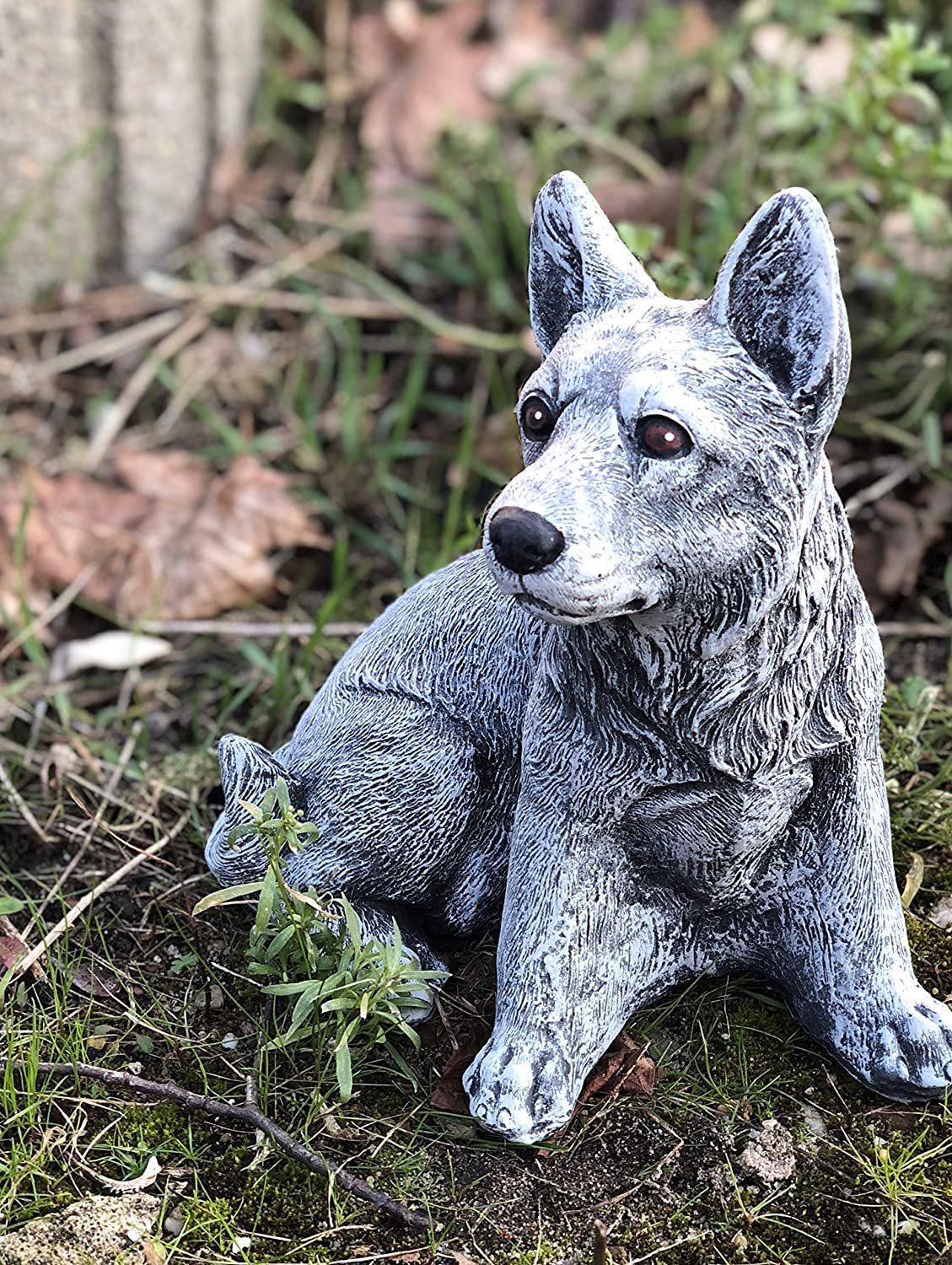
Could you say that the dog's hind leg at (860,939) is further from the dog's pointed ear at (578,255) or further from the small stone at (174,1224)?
the small stone at (174,1224)

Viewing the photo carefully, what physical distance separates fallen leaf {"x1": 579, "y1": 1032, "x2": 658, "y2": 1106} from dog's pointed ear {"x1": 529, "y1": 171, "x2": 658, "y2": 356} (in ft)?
3.88

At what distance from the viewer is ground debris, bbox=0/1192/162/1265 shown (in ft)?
7.64

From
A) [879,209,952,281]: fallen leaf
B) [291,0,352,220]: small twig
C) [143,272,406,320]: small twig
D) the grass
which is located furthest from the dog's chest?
[291,0,352,220]: small twig

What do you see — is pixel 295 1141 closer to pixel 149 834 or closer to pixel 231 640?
pixel 149 834

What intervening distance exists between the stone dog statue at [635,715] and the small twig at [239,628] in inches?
33.5

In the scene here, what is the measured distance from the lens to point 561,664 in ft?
7.78

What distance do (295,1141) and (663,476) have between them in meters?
1.19

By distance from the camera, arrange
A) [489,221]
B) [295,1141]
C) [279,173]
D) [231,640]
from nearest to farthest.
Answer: [295,1141] < [231,640] < [489,221] < [279,173]

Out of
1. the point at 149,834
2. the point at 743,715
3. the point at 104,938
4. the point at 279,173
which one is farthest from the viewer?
the point at 279,173

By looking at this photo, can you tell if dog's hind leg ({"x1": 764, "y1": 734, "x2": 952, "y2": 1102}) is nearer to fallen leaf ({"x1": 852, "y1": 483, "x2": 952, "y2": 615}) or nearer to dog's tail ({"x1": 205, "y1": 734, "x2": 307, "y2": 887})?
dog's tail ({"x1": 205, "y1": 734, "x2": 307, "y2": 887})

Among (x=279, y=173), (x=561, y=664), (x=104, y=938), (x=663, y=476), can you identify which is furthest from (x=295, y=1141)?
(x=279, y=173)

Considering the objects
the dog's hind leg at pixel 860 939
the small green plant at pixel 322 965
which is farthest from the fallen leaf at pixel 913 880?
the small green plant at pixel 322 965

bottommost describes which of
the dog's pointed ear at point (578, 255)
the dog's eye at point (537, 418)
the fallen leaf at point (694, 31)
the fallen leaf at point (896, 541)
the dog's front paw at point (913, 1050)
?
the dog's front paw at point (913, 1050)

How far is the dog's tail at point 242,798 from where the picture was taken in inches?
105
